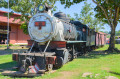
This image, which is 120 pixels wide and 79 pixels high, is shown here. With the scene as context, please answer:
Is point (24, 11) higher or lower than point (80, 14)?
lower

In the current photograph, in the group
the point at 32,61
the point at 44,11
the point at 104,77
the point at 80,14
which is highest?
the point at 80,14

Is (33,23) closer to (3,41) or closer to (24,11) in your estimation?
(24,11)

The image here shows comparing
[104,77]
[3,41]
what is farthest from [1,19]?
[104,77]

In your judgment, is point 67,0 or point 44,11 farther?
point 67,0

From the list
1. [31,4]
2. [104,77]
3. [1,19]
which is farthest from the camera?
[1,19]

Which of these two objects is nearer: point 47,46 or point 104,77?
point 104,77

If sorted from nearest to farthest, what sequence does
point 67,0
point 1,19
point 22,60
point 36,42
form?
1. point 22,60
2. point 36,42
3. point 67,0
4. point 1,19

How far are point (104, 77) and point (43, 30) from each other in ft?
13.5

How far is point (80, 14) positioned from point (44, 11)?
32403 mm

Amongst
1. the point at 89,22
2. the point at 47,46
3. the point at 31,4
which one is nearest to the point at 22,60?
the point at 47,46

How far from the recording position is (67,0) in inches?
607

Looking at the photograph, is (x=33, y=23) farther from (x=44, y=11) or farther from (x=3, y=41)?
(x=3, y=41)

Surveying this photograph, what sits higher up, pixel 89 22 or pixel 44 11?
pixel 89 22

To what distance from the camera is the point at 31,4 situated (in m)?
20.3
